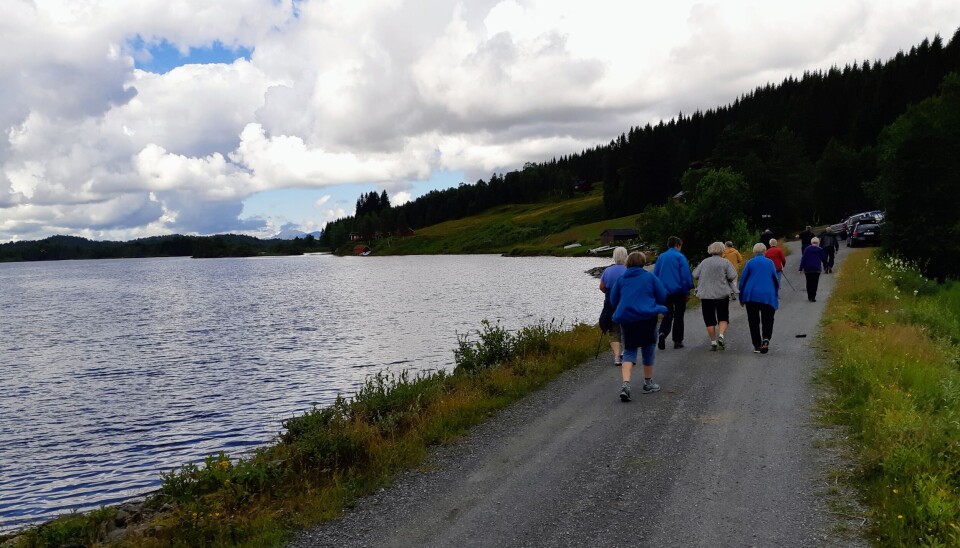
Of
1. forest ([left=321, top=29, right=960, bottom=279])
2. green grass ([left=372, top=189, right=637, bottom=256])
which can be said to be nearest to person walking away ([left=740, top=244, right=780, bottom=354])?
forest ([left=321, top=29, right=960, bottom=279])

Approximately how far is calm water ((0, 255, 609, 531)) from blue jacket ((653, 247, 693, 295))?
979 cm

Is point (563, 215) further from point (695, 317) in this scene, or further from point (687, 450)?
point (687, 450)

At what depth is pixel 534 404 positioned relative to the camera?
11523mm

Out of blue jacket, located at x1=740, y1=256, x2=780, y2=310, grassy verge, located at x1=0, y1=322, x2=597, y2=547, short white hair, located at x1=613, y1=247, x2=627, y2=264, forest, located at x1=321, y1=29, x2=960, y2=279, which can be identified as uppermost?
forest, located at x1=321, y1=29, x2=960, y2=279

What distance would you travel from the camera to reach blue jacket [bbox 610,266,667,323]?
1093 centimetres

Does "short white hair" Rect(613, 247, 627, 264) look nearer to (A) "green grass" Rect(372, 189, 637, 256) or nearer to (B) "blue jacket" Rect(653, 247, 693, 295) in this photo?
(B) "blue jacket" Rect(653, 247, 693, 295)

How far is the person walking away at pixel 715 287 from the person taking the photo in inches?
585

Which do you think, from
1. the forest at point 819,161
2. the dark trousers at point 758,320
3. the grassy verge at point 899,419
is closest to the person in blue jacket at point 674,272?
the dark trousers at point 758,320

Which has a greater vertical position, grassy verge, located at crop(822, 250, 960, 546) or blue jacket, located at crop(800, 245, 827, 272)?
blue jacket, located at crop(800, 245, 827, 272)

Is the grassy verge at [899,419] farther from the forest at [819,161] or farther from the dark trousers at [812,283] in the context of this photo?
the forest at [819,161]

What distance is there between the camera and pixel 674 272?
1498 cm

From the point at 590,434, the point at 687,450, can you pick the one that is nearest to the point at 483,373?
the point at 590,434

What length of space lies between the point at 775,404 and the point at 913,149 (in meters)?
38.5

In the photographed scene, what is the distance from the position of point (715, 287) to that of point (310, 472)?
9.97m
